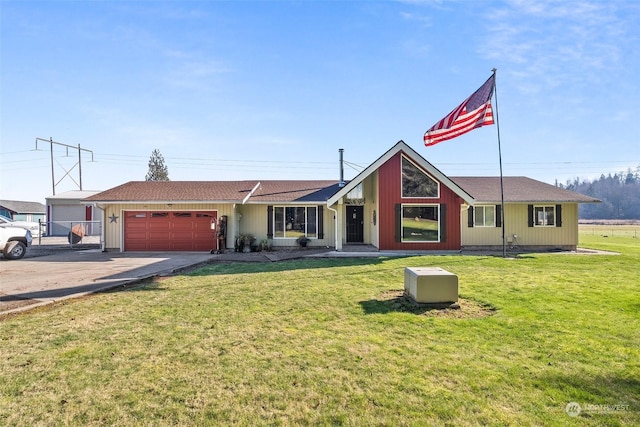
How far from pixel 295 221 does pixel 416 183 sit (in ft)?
20.9

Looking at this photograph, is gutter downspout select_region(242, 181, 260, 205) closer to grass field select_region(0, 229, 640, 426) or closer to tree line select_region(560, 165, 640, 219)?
grass field select_region(0, 229, 640, 426)

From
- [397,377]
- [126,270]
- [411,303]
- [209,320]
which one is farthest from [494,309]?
[126,270]

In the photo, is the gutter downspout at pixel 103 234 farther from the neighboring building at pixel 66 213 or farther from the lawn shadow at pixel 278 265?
the neighboring building at pixel 66 213

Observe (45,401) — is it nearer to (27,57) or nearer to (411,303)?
(411,303)

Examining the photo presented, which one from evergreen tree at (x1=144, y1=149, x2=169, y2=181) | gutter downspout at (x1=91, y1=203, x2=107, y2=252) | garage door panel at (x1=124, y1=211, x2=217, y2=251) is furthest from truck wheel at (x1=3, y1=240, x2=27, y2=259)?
evergreen tree at (x1=144, y1=149, x2=169, y2=181)

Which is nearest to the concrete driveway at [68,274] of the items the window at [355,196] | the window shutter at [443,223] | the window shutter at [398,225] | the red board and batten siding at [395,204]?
the window at [355,196]

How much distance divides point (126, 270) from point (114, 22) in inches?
308

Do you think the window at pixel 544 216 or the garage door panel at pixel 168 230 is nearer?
the garage door panel at pixel 168 230

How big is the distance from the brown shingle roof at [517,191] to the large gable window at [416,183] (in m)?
3.23

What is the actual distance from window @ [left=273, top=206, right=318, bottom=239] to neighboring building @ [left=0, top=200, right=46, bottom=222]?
37629 millimetres

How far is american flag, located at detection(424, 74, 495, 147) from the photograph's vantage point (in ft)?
43.1

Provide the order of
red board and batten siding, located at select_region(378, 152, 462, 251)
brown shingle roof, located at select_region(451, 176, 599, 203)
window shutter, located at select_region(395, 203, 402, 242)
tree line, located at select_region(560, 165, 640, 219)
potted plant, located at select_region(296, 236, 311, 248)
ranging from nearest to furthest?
1. red board and batten siding, located at select_region(378, 152, 462, 251)
2. window shutter, located at select_region(395, 203, 402, 242)
3. brown shingle roof, located at select_region(451, 176, 599, 203)
4. potted plant, located at select_region(296, 236, 311, 248)
5. tree line, located at select_region(560, 165, 640, 219)

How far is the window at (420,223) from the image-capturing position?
1608cm

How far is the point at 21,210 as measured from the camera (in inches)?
1747
